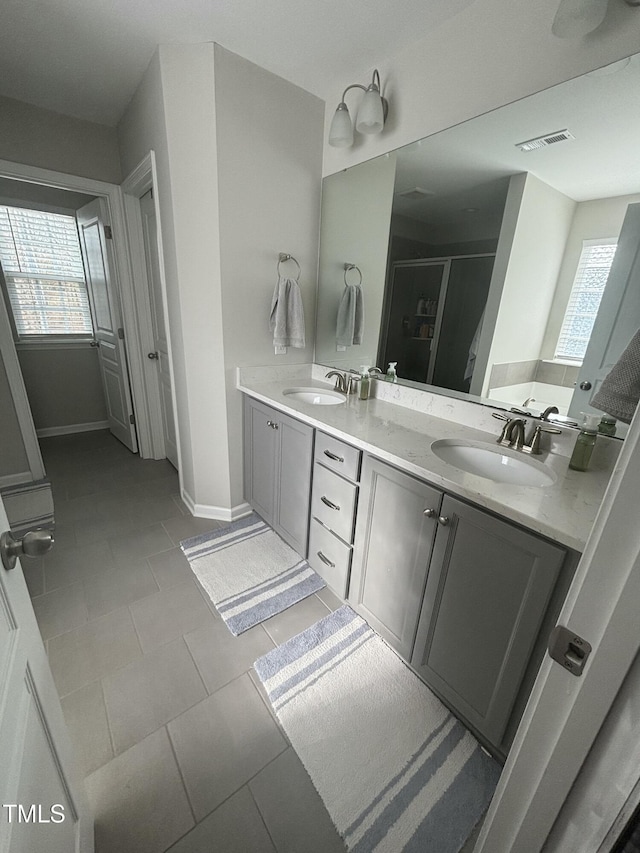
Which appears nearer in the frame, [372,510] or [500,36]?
[500,36]

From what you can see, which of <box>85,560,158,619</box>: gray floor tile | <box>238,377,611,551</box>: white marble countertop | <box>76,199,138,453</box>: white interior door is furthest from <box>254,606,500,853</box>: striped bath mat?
<box>76,199,138,453</box>: white interior door

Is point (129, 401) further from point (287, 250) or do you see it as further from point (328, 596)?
point (328, 596)

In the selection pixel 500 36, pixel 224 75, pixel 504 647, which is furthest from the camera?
pixel 224 75

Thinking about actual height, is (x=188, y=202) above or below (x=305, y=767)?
above

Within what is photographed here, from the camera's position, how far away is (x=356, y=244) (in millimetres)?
2092

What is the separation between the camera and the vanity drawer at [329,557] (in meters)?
1.59

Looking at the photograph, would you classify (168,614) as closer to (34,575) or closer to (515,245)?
(34,575)

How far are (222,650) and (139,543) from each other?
0.93 meters

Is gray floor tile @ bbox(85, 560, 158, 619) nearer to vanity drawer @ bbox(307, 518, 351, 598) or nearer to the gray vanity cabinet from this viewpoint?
the gray vanity cabinet

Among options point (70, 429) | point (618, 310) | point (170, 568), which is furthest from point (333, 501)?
point (70, 429)

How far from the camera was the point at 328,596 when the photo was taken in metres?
1.76

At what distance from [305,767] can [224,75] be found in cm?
285

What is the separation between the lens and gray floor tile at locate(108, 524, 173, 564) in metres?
1.96

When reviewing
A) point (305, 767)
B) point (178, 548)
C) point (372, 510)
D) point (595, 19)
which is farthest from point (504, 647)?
point (595, 19)
